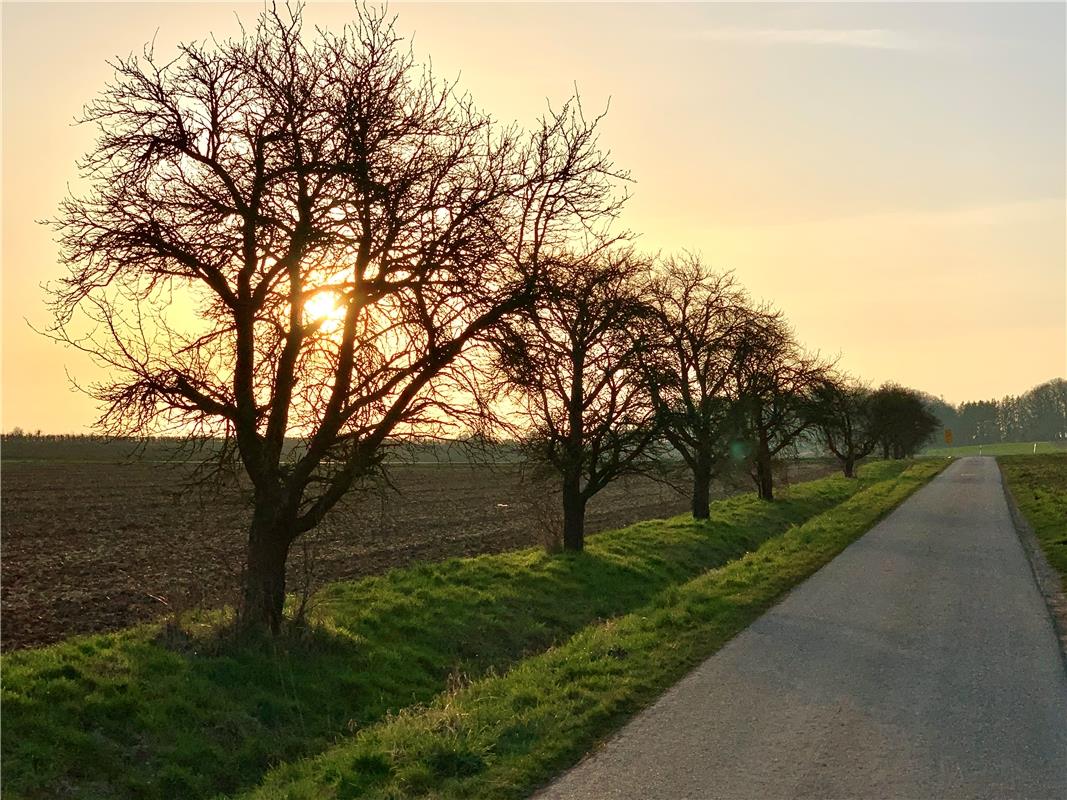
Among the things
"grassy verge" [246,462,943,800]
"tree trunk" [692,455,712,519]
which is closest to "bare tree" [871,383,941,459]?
"tree trunk" [692,455,712,519]

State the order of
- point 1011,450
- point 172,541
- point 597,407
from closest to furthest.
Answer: point 597,407
point 172,541
point 1011,450

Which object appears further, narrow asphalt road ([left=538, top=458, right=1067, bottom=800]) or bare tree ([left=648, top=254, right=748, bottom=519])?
bare tree ([left=648, top=254, right=748, bottom=519])

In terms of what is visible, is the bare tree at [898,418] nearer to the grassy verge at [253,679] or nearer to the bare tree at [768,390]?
the bare tree at [768,390]

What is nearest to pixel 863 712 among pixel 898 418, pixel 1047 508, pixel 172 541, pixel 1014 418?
pixel 172 541

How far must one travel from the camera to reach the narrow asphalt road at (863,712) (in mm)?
6332

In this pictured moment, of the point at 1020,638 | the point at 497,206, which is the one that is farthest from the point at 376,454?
the point at 1020,638

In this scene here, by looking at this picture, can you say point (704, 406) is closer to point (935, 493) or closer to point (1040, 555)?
point (1040, 555)

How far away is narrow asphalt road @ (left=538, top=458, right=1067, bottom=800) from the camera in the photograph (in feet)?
20.8

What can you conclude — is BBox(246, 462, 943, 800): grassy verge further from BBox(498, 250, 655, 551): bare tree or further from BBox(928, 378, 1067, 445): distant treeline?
BBox(928, 378, 1067, 445): distant treeline

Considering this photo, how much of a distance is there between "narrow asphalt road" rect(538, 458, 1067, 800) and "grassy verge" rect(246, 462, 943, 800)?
12.5 inches

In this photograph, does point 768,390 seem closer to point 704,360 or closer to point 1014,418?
point 704,360

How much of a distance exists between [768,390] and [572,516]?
16595mm

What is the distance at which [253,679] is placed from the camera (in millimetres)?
10836

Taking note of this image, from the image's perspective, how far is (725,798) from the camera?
602 centimetres
